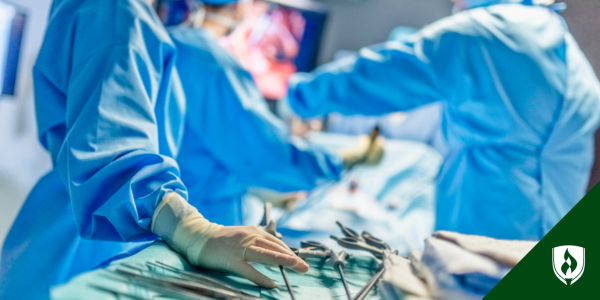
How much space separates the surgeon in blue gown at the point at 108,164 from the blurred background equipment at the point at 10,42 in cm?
24

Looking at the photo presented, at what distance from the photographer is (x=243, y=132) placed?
122 centimetres

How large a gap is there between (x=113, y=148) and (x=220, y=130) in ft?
1.99

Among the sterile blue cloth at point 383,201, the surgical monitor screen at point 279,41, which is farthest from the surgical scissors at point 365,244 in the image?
the surgical monitor screen at point 279,41

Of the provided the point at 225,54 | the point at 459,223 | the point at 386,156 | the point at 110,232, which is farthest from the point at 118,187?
the point at 386,156

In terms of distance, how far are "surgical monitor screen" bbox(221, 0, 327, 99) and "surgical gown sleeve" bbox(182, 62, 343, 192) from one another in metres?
1.46

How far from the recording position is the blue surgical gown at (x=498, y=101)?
919 mm

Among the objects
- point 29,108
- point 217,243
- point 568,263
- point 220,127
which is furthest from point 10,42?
point 568,263

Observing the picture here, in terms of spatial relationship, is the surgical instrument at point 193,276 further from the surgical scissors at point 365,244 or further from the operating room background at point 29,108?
the operating room background at point 29,108

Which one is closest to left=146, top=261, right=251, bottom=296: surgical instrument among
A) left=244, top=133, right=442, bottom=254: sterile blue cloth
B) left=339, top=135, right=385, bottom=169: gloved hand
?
left=244, top=133, right=442, bottom=254: sterile blue cloth

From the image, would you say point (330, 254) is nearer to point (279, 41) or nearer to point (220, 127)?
point (220, 127)

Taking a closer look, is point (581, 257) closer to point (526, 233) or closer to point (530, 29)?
point (526, 233)

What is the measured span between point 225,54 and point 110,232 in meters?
0.77

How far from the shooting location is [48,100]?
0.76 m

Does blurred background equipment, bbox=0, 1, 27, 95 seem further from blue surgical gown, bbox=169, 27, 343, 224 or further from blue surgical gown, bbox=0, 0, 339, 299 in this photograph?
blue surgical gown, bbox=169, 27, 343, 224
